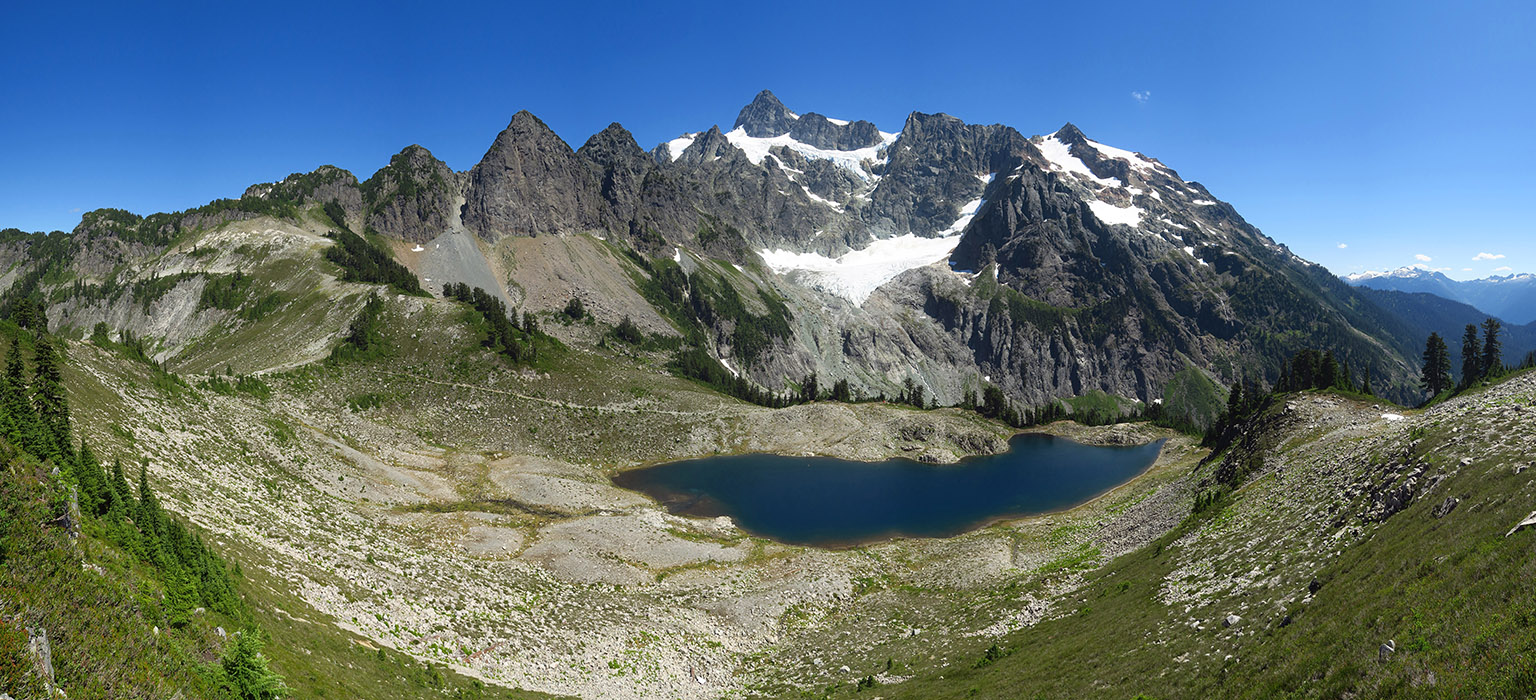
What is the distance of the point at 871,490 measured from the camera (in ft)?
323

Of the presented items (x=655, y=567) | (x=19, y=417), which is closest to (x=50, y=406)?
(x=19, y=417)

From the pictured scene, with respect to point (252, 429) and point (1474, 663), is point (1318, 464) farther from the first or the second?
point (252, 429)

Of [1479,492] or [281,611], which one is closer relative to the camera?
[1479,492]

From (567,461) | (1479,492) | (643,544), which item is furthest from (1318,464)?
(567,461)

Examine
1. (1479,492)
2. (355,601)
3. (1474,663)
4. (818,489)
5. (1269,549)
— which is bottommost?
(818,489)

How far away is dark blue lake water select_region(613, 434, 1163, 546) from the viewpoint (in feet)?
261

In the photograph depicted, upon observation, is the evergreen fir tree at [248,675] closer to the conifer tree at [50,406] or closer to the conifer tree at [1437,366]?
the conifer tree at [50,406]

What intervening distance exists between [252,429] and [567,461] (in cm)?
4704

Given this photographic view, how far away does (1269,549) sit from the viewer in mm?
28438

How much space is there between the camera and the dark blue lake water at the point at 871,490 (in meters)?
79.4

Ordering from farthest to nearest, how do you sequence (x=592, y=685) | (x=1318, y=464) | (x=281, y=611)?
(x=1318, y=464), (x=592, y=685), (x=281, y=611)

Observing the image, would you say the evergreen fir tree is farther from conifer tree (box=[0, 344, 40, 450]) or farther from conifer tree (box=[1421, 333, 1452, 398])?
conifer tree (box=[1421, 333, 1452, 398])

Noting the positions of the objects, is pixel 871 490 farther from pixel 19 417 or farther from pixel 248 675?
pixel 19 417

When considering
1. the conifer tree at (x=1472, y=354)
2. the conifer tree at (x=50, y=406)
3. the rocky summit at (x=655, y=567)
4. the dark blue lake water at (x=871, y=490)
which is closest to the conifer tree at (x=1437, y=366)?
the conifer tree at (x=1472, y=354)
